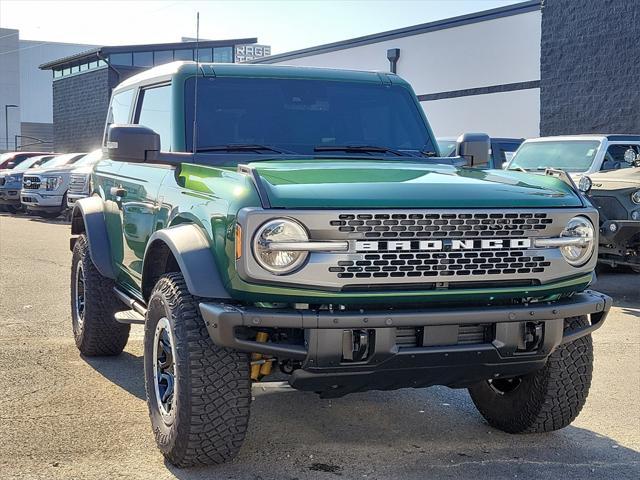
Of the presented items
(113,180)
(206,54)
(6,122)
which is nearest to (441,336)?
(113,180)

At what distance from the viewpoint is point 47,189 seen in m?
21.6

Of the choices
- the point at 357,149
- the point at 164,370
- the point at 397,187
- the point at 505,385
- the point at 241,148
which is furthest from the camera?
the point at 357,149

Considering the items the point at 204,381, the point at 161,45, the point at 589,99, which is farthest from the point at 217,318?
the point at 161,45

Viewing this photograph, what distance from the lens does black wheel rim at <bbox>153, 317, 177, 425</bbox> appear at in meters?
4.27

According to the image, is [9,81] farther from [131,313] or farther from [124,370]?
[131,313]

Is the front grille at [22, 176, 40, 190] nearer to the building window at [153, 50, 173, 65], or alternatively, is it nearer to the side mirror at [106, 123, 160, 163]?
the building window at [153, 50, 173, 65]

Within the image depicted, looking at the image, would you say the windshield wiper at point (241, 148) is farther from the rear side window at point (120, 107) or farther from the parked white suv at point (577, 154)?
the parked white suv at point (577, 154)

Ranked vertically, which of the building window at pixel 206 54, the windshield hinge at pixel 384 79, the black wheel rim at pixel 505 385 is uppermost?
the building window at pixel 206 54

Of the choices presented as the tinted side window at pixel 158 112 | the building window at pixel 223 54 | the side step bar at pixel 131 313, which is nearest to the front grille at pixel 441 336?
the side step bar at pixel 131 313

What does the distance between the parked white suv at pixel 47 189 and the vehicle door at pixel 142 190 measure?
1634cm

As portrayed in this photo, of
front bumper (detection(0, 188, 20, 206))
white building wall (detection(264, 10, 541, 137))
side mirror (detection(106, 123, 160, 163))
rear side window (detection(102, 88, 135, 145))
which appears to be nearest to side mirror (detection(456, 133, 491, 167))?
side mirror (detection(106, 123, 160, 163))

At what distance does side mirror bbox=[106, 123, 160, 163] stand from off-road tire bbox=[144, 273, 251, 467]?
102 centimetres

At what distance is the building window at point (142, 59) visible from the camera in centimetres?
3800

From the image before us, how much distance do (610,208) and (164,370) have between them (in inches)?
269
